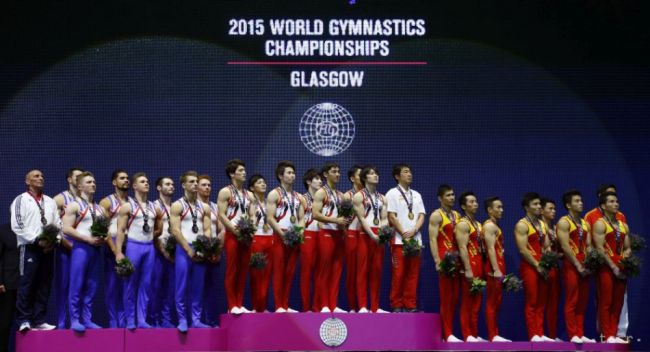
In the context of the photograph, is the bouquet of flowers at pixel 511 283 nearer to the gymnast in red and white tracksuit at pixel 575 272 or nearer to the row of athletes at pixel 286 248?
the row of athletes at pixel 286 248

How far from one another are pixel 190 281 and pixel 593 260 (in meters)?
3.78

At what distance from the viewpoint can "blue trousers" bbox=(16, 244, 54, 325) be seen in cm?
979

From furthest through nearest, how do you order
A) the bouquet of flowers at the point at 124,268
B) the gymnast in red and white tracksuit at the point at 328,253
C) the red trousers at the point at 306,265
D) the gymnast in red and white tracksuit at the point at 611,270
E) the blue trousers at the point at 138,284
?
the gymnast in red and white tracksuit at the point at 611,270, the red trousers at the point at 306,265, the gymnast in red and white tracksuit at the point at 328,253, the blue trousers at the point at 138,284, the bouquet of flowers at the point at 124,268

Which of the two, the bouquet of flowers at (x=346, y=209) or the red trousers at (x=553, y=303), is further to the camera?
the red trousers at (x=553, y=303)

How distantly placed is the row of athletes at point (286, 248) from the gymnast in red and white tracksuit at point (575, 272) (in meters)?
0.01

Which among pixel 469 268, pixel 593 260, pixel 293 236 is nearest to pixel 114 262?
pixel 293 236

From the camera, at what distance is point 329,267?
1015 cm

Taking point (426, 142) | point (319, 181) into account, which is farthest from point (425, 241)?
point (319, 181)

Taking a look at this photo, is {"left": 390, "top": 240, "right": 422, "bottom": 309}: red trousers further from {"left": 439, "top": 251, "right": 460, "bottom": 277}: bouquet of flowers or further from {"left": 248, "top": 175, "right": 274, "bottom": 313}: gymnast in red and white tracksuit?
{"left": 248, "top": 175, "right": 274, "bottom": 313}: gymnast in red and white tracksuit

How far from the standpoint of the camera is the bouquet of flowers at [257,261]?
9844mm

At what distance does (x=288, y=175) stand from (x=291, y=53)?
2041 millimetres

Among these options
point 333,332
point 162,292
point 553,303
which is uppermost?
point 162,292

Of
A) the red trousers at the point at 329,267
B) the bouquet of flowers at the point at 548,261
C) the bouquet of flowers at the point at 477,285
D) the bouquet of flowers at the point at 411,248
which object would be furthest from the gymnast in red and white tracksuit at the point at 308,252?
the bouquet of flowers at the point at 548,261

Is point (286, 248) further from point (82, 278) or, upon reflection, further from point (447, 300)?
point (82, 278)
